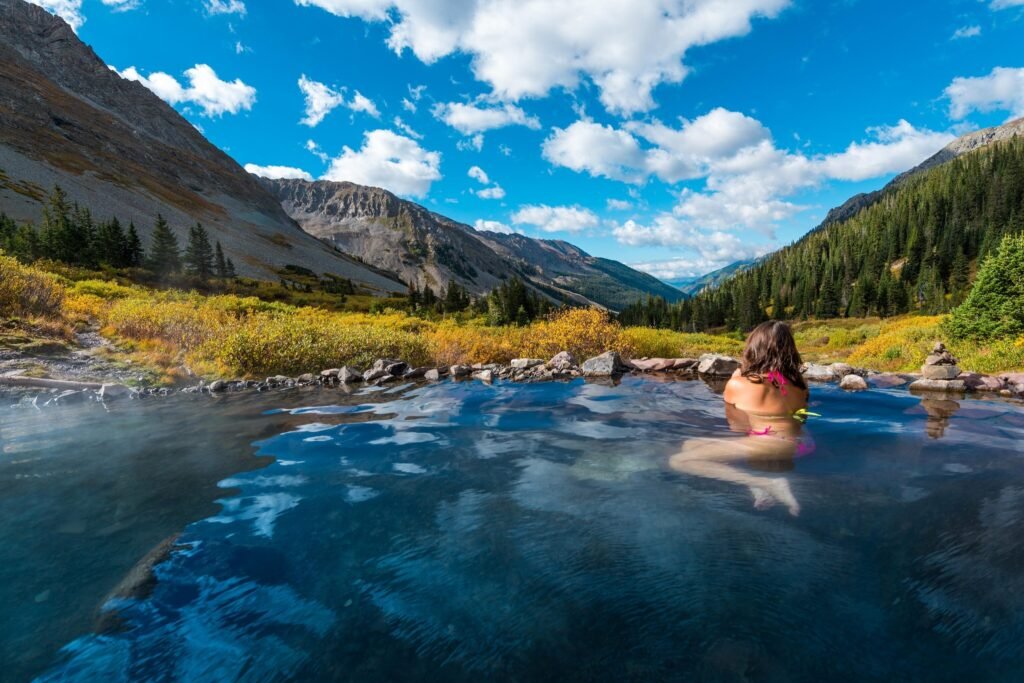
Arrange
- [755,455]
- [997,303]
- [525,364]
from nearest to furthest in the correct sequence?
[755,455] → [525,364] → [997,303]

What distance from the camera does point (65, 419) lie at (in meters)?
8.82

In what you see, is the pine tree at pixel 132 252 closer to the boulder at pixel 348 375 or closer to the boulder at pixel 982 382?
the boulder at pixel 348 375

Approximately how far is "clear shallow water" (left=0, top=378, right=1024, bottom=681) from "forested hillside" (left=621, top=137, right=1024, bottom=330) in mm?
100881

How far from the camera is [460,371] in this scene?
15391 millimetres

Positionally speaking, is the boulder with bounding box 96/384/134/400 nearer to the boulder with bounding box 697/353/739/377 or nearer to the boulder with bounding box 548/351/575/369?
the boulder with bounding box 548/351/575/369

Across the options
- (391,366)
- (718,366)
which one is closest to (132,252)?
(391,366)

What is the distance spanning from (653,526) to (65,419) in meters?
11.0

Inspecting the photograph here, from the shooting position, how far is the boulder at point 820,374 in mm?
14414

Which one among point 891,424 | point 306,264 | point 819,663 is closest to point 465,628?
point 819,663

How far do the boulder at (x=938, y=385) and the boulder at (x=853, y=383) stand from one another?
3.58 feet

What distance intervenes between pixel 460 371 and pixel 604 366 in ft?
16.3

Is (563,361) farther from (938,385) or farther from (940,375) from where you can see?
(940,375)

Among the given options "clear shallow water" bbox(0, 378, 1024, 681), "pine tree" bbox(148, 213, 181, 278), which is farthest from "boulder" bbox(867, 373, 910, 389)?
"pine tree" bbox(148, 213, 181, 278)

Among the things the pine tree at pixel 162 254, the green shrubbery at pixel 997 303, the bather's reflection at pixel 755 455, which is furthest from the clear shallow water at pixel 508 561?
the pine tree at pixel 162 254
